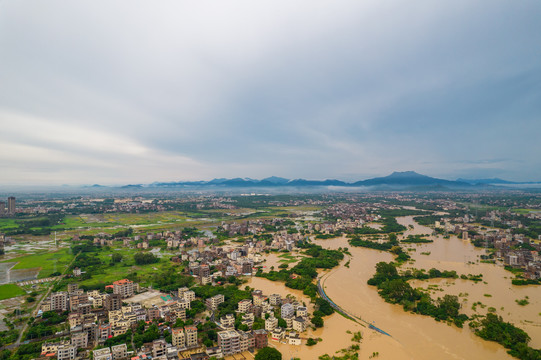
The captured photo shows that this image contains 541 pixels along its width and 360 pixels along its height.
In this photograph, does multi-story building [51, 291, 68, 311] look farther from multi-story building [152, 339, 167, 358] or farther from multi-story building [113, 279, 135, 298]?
multi-story building [152, 339, 167, 358]

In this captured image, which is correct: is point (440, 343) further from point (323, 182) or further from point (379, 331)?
point (323, 182)

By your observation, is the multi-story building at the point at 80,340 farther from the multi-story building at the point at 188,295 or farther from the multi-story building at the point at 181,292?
the multi-story building at the point at 181,292

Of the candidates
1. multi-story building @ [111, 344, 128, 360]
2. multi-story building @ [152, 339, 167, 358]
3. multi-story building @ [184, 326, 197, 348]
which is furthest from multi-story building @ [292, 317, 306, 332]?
multi-story building @ [111, 344, 128, 360]

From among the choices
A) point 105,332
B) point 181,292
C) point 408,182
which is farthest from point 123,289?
point 408,182

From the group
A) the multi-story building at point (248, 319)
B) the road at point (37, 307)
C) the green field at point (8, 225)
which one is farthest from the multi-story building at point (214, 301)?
the green field at point (8, 225)

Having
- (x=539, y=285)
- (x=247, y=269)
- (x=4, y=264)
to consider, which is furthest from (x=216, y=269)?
A: (x=539, y=285)

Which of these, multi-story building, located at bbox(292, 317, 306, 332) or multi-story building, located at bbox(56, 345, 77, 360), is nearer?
multi-story building, located at bbox(56, 345, 77, 360)

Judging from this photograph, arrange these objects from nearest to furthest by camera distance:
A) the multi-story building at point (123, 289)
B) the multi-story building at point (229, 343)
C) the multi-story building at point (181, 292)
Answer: the multi-story building at point (229, 343) → the multi-story building at point (181, 292) → the multi-story building at point (123, 289)
